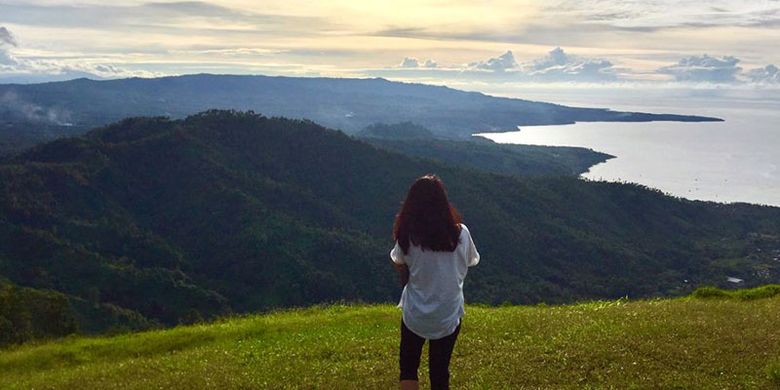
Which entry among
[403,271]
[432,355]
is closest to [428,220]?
[403,271]

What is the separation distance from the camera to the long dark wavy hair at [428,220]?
6.39 meters

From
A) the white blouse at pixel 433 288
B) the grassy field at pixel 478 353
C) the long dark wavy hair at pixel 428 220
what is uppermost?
the long dark wavy hair at pixel 428 220

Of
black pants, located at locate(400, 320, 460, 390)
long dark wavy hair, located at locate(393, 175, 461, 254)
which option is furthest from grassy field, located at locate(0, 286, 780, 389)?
long dark wavy hair, located at locate(393, 175, 461, 254)

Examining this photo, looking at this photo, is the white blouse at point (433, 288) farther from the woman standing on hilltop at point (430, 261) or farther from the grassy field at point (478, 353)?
the grassy field at point (478, 353)

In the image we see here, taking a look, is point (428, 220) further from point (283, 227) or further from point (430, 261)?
point (283, 227)

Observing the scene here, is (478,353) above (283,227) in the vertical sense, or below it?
above

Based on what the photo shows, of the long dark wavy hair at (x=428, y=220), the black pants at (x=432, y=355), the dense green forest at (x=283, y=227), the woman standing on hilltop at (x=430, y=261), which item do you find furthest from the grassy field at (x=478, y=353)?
the dense green forest at (x=283, y=227)

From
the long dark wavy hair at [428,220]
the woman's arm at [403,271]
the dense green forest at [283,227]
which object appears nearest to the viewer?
the long dark wavy hair at [428,220]

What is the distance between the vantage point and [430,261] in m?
6.44

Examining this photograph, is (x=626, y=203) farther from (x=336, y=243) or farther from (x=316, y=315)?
(x=316, y=315)

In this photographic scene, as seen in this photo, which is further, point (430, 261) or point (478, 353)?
point (478, 353)

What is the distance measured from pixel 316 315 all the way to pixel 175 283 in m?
83.7

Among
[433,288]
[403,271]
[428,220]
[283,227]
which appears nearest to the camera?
[428,220]

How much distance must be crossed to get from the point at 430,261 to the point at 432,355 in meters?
1.14
